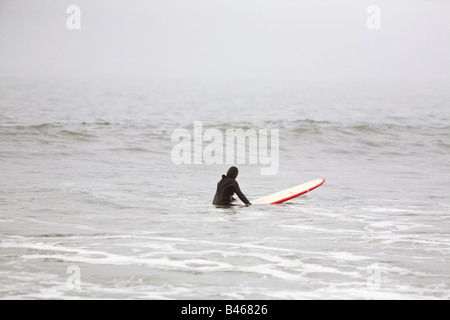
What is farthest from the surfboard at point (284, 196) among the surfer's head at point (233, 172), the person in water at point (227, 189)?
the surfer's head at point (233, 172)

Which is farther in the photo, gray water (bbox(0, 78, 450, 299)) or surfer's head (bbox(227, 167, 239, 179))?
surfer's head (bbox(227, 167, 239, 179))

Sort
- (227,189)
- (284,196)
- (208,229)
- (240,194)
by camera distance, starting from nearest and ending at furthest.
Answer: (208,229) → (240,194) → (227,189) → (284,196)

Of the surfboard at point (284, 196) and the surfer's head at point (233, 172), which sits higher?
the surfer's head at point (233, 172)

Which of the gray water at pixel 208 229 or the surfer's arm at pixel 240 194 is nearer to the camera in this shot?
the gray water at pixel 208 229

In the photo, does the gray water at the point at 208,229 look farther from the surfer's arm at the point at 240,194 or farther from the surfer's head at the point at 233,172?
the surfer's head at the point at 233,172

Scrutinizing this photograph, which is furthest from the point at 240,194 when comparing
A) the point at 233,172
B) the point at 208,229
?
the point at 208,229

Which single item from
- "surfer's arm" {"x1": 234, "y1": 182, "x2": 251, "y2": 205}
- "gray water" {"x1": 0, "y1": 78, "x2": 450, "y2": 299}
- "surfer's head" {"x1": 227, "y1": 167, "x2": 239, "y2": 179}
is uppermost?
"surfer's head" {"x1": 227, "y1": 167, "x2": 239, "y2": 179}

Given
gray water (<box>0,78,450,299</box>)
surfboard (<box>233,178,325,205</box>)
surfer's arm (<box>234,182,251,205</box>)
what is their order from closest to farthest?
gray water (<box>0,78,450,299</box>) → surfer's arm (<box>234,182,251,205</box>) → surfboard (<box>233,178,325,205</box>)

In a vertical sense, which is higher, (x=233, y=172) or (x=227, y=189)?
(x=233, y=172)

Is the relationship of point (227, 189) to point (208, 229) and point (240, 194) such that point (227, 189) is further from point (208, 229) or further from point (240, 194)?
point (208, 229)

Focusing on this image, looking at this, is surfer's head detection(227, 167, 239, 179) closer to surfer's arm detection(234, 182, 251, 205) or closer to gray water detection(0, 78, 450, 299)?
surfer's arm detection(234, 182, 251, 205)

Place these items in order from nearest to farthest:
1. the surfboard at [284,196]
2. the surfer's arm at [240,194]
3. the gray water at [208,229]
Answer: the gray water at [208,229] → the surfer's arm at [240,194] → the surfboard at [284,196]

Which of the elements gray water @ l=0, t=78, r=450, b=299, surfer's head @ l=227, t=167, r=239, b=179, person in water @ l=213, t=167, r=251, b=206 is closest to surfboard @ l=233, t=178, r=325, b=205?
gray water @ l=0, t=78, r=450, b=299

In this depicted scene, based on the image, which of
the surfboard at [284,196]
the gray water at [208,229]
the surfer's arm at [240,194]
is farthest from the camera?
the surfboard at [284,196]
